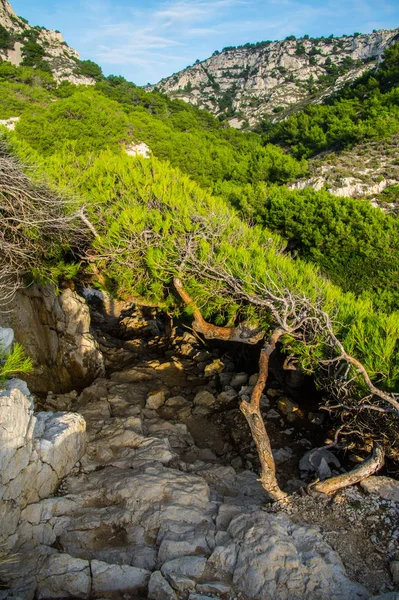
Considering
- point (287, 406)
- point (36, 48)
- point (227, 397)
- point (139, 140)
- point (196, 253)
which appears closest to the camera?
point (196, 253)

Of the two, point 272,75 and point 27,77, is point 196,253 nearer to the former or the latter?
point 27,77

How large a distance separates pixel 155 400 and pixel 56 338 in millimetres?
2595

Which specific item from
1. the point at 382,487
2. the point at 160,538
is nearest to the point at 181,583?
the point at 160,538

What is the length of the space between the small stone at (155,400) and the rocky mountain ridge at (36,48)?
45.5 metres

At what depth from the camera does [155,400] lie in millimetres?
7984

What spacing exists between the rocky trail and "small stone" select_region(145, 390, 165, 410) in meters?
0.85

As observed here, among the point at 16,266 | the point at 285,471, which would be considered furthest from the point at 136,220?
the point at 285,471

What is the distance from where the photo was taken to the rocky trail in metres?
3.51

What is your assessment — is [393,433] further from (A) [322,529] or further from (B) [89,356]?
(B) [89,356]

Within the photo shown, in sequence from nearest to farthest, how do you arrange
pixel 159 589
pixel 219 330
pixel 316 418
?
pixel 159 589, pixel 219 330, pixel 316 418

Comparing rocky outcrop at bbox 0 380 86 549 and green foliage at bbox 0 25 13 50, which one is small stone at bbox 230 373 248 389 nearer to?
rocky outcrop at bbox 0 380 86 549

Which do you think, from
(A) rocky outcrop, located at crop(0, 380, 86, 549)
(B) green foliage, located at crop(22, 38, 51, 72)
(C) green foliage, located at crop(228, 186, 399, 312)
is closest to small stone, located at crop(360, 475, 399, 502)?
(A) rocky outcrop, located at crop(0, 380, 86, 549)

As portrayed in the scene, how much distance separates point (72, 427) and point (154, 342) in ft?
20.3

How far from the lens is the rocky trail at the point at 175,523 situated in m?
3.51
